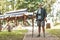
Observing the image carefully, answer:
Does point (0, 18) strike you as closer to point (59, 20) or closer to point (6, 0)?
point (6, 0)

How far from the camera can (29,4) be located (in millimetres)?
21578

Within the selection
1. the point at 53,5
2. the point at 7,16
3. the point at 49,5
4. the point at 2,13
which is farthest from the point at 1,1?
the point at 53,5

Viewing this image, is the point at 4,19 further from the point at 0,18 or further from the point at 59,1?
the point at 59,1

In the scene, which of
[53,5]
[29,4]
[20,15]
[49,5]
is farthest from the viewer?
[53,5]

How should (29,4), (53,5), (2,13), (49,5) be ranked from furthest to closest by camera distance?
1. (53,5)
2. (49,5)
3. (29,4)
4. (2,13)

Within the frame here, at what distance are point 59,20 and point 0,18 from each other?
37.1ft

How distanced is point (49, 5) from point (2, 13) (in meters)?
9.05

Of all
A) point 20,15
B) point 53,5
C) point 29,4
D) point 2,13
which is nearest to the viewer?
point 20,15

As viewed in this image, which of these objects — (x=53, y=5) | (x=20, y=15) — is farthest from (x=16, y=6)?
(x=53, y=5)

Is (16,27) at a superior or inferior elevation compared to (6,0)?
inferior

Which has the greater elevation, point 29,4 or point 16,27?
point 29,4

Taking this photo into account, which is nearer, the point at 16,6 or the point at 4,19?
the point at 4,19

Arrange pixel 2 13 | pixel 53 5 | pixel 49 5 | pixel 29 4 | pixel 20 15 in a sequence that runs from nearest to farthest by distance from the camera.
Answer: pixel 20 15 < pixel 2 13 < pixel 29 4 < pixel 49 5 < pixel 53 5

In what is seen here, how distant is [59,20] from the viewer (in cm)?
2880
